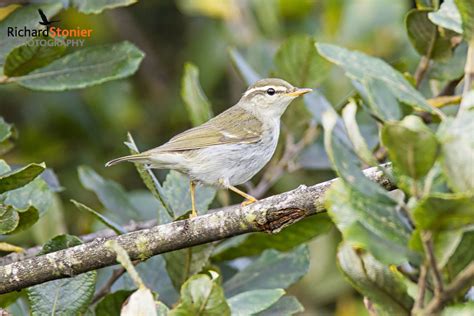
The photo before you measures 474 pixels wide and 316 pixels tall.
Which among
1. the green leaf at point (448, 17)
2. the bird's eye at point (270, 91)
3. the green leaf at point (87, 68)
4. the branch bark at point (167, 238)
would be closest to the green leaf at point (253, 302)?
the branch bark at point (167, 238)

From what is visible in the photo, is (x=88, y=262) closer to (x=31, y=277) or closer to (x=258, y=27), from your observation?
(x=31, y=277)

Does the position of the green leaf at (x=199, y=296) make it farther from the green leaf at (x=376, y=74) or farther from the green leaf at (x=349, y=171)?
the green leaf at (x=376, y=74)

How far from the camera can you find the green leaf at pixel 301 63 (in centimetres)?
379

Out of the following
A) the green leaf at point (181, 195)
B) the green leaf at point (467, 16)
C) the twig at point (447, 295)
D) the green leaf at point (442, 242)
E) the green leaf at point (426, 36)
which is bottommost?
the green leaf at point (181, 195)

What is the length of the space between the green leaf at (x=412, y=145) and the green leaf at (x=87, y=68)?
1.87m

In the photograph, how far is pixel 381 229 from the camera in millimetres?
1692

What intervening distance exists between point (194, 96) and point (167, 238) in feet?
5.38

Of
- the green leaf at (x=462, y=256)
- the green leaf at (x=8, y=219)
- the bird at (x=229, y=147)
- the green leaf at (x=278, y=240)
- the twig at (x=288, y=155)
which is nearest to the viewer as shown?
the green leaf at (x=462, y=256)

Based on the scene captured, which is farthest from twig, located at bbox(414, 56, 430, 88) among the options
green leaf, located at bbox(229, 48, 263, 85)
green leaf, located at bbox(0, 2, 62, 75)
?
green leaf, located at bbox(0, 2, 62, 75)

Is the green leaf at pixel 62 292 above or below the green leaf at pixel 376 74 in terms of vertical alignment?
below

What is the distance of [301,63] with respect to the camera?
3.89m

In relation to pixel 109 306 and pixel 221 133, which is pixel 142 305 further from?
pixel 221 133

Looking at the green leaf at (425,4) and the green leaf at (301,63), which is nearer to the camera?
the green leaf at (425,4)

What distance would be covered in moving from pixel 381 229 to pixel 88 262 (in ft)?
3.01
